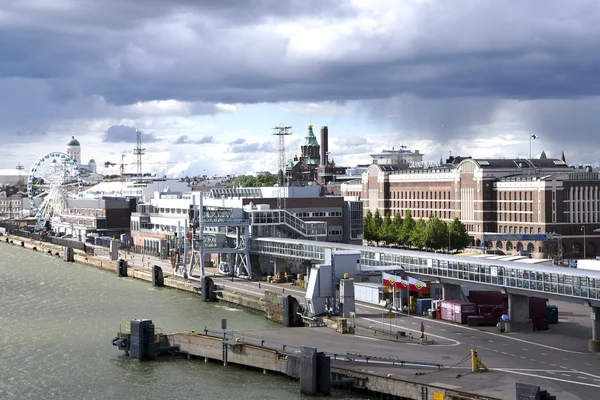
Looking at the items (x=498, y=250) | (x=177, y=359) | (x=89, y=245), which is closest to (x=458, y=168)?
(x=498, y=250)

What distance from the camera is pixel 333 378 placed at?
155 ft

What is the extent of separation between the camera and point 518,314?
58562mm

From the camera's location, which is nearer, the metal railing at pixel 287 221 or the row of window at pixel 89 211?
the metal railing at pixel 287 221

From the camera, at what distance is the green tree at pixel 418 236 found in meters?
127

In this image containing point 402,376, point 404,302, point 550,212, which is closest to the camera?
point 402,376

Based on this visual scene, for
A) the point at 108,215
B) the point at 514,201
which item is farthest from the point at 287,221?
the point at 108,215

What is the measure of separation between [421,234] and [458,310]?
2639 inches

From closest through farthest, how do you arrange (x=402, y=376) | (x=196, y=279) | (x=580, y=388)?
(x=580, y=388)
(x=402, y=376)
(x=196, y=279)

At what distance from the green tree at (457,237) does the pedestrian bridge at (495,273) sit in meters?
48.8

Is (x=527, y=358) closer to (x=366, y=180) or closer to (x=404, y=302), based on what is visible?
(x=404, y=302)

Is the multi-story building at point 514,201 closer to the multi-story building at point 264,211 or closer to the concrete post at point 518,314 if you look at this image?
the multi-story building at point 264,211

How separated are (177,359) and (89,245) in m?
90.7

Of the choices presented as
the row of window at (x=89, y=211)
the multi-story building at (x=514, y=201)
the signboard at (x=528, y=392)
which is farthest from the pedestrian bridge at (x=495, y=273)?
the row of window at (x=89, y=211)

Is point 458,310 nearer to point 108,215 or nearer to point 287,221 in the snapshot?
point 287,221
